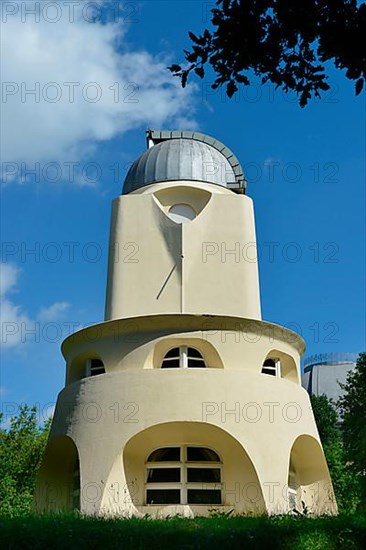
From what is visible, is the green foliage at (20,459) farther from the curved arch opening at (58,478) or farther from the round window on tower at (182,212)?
the round window on tower at (182,212)

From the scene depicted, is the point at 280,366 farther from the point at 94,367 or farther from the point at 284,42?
the point at 284,42

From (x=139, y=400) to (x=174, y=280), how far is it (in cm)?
498

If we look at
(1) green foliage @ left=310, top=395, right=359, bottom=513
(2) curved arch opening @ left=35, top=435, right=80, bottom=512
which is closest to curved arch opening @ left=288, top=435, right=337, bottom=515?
(2) curved arch opening @ left=35, top=435, right=80, bottom=512

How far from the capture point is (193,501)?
19.1 meters

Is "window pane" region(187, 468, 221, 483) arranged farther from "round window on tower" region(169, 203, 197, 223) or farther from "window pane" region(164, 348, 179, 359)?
"round window on tower" region(169, 203, 197, 223)

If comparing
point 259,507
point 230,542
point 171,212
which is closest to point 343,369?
point 171,212

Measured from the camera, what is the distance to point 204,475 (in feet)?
64.1

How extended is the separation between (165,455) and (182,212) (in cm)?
857

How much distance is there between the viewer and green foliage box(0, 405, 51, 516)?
3059 cm

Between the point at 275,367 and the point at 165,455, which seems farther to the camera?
the point at 275,367

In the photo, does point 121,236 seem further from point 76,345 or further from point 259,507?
point 259,507

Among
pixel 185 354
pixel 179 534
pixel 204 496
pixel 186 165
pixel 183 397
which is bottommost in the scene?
pixel 179 534

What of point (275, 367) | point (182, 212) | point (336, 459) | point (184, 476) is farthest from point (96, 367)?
point (336, 459)

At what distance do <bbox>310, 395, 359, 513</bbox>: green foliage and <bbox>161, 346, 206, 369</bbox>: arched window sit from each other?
15.6 m
